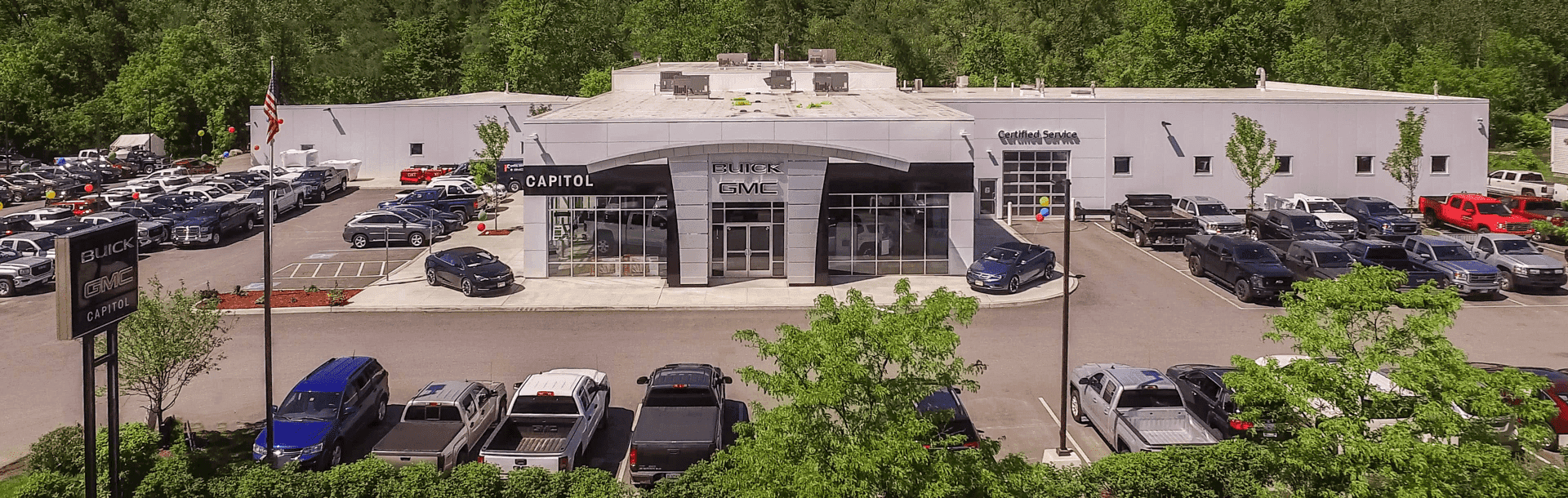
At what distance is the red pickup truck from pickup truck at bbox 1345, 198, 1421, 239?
1.46 metres

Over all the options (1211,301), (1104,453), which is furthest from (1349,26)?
(1104,453)

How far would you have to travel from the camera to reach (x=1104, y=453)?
20.3 meters

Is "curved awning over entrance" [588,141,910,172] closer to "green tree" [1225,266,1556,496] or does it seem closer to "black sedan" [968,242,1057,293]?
"black sedan" [968,242,1057,293]

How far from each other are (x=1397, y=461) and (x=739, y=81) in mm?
42572

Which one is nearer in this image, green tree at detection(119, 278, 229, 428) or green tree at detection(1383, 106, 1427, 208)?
green tree at detection(119, 278, 229, 428)

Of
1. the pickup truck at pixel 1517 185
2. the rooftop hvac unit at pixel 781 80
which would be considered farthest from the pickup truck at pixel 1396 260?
the rooftop hvac unit at pixel 781 80

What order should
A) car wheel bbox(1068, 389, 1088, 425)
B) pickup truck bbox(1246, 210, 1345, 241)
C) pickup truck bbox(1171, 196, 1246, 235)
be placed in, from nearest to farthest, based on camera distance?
car wheel bbox(1068, 389, 1088, 425)
pickup truck bbox(1246, 210, 1345, 241)
pickup truck bbox(1171, 196, 1246, 235)

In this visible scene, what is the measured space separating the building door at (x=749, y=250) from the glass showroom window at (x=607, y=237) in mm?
2062

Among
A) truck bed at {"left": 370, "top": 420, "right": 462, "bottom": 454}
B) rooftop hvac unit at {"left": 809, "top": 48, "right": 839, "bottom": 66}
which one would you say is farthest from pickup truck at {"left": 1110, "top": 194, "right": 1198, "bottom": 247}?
truck bed at {"left": 370, "top": 420, "right": 462, "bottom": 454}

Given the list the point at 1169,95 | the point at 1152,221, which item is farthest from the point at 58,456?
the point at 1169,95

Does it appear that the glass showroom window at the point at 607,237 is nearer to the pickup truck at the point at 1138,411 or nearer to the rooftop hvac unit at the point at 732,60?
the pickup truck at the point at 1138,411

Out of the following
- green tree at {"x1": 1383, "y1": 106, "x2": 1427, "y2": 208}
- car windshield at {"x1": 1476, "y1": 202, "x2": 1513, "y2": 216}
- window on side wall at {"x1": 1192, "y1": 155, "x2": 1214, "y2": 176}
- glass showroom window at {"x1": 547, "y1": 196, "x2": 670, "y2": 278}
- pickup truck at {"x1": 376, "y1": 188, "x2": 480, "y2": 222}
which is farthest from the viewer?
window on side wall at {"x1": 1192, "y1": 155, "x2": 1214, "y2": 176}

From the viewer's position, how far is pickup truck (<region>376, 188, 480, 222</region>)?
48594 millimetres

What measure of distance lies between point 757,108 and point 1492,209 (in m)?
26.3
